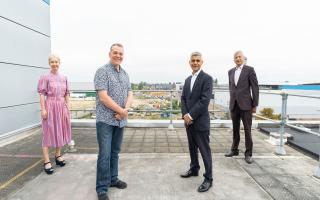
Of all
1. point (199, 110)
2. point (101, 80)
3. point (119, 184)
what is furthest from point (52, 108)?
point (199, 110)

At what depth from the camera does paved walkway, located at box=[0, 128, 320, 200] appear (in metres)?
2.76

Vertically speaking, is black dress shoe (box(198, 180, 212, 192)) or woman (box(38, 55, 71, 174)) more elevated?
woman (box(38, 55, 71, 174))

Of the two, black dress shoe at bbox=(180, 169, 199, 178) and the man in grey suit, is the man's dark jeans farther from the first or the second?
the man in grey suit

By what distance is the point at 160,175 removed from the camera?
3303 millimetres

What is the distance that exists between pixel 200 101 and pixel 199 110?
0.11 m

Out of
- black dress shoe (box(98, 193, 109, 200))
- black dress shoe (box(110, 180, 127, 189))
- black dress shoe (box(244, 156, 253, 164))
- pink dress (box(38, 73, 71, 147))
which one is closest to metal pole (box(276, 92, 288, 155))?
black dress shoe (box(244, 156, 253, 164))

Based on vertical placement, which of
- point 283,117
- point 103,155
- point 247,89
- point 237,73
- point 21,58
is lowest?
point 103,155

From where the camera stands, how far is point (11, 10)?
5406 mm

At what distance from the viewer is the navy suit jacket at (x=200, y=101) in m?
2.88

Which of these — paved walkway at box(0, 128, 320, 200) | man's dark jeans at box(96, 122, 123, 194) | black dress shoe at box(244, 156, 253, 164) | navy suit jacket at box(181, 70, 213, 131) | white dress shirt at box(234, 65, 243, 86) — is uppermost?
white dress shirt at box(234, 65, 243, 86)

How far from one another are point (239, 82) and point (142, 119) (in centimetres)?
394

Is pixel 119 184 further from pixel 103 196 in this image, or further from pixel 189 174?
pixel 189 174

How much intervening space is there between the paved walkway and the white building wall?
999 mm

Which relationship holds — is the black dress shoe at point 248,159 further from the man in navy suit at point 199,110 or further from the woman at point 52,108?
the woman at point 52,108
